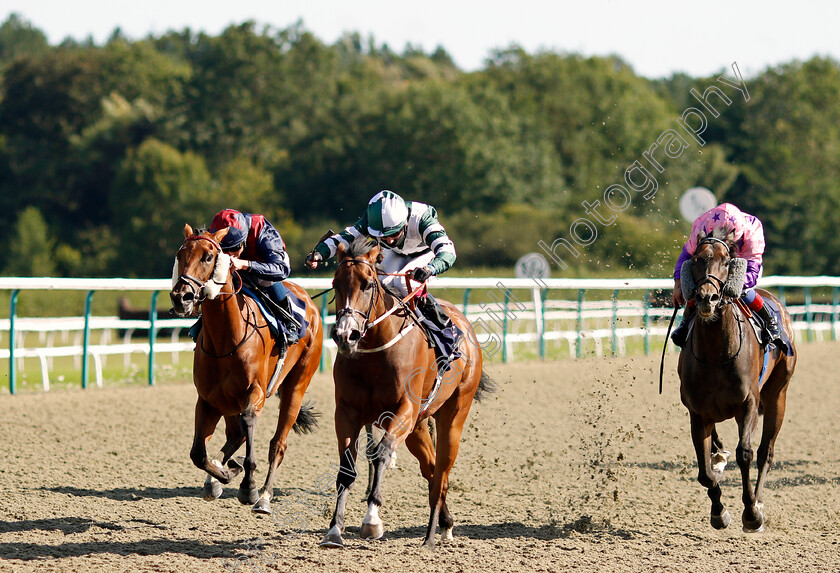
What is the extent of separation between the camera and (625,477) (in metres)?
7.40

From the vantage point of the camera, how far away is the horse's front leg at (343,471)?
4727mm

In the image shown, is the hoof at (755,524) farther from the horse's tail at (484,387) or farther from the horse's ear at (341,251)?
the horse's ear at (341,251)

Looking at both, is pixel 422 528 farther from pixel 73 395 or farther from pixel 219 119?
pixel 219 119

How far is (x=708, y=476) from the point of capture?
573cm

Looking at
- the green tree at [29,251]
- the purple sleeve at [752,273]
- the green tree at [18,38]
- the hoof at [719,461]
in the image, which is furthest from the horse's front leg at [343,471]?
the green tree at [18,38]

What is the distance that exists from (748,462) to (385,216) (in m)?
2.53

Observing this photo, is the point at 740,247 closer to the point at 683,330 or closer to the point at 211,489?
the point at 683,330

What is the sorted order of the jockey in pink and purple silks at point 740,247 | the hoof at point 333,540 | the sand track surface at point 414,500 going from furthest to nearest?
the jockey in pink and purple silks at point 740,247 → the sand track surface at point 414,500 → the hoof at point 333,540

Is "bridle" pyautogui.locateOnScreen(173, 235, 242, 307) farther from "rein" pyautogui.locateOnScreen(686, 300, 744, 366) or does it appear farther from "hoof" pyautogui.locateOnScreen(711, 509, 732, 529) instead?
"hoof" pyautogui.locateOnScreen(711, 509, 732, 529)

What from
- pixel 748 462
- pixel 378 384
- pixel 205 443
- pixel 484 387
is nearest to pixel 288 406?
pixel 205 443

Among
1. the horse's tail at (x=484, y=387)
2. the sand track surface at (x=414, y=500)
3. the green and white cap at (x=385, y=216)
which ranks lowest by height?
the sand track surface at (x=414, y=500)

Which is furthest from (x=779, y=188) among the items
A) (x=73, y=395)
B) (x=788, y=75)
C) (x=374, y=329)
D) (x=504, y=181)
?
(x=374, y=329)

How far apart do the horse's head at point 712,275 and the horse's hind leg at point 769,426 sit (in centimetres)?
127

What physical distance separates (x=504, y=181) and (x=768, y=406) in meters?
35.7
